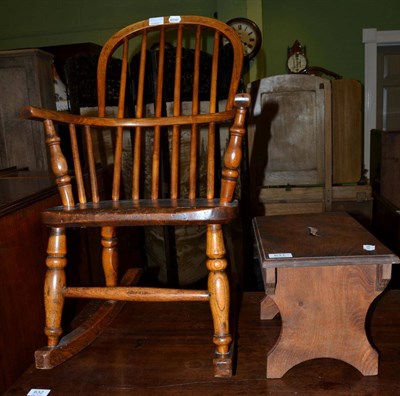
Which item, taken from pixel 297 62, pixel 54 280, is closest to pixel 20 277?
pixel 54 280

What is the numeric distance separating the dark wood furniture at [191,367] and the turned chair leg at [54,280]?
160mm

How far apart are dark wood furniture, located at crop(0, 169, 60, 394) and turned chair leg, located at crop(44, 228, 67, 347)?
0.49 feet

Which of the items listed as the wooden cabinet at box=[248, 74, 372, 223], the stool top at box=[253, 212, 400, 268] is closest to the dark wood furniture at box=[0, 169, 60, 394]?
→ the stool top at box=[253, 212, 400, 268]

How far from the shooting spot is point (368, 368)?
111 centimetres

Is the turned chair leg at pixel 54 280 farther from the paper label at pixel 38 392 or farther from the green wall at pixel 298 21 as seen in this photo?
the green wall at pixel 298 21

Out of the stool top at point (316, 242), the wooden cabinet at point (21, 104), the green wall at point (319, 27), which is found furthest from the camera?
the green wall at point (319, 27)

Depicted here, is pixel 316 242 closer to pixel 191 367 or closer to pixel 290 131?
pixel 191 367

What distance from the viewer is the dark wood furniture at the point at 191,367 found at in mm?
1102

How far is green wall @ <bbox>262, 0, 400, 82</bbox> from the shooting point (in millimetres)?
4309

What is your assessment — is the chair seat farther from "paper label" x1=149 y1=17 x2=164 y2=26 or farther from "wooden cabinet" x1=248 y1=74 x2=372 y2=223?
"wooden cabinet" x1=248 y1=74 x2=372 y2=223

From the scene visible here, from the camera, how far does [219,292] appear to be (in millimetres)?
1123

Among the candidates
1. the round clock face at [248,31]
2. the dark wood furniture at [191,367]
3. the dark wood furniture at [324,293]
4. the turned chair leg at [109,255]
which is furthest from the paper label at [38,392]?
the round clock face at [248,31]

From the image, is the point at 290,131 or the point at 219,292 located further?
the point at 290,131

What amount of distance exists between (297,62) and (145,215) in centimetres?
360
